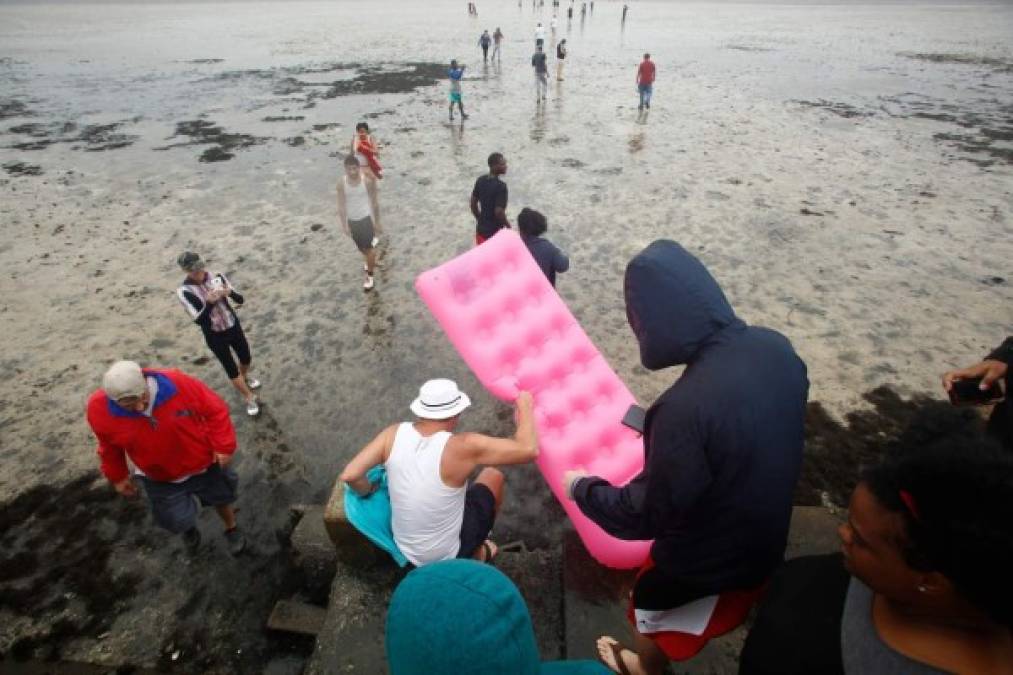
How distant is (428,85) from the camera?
727 inches

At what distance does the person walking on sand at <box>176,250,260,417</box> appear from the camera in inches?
166

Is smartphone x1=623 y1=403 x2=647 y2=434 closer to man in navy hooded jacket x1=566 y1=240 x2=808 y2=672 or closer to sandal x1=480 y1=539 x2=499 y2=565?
man in navy hooded jacket x1=566 y1=240 x2=808 y2=672

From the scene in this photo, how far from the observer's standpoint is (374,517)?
9.46 ft

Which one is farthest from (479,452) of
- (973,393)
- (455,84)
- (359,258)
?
(455,84)

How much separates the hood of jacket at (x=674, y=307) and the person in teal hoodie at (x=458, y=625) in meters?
1.18

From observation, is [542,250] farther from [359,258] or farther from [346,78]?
[346,78]

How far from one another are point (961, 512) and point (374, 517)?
261 cm

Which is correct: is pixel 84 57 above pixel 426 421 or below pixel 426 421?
above

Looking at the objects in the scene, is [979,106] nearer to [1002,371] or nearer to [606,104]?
[606,104]

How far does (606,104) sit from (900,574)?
17.0 metres

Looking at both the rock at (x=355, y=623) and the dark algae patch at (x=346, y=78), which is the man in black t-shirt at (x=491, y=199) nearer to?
the rock at (x=355, y=623)

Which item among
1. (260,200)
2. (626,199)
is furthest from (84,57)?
(626,199)

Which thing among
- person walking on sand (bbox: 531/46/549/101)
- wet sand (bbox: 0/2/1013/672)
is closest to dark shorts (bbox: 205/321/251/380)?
wet sand (bbox: 0/2/1013/672)

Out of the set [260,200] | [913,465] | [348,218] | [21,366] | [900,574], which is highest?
[913,465]
